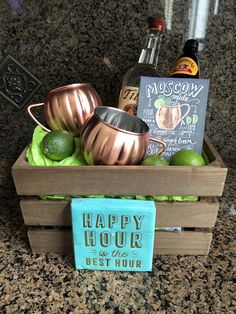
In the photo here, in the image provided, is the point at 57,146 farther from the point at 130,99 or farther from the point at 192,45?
the point at 192,45

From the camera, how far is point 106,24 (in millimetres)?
790

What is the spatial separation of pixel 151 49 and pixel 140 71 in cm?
6

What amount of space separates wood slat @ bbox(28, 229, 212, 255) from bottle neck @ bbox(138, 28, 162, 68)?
41 centimetres

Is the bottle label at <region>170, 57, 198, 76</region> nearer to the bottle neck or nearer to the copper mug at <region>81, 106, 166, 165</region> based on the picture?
the bottle neck

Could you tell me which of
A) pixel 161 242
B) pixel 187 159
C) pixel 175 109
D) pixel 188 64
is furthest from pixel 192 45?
pixel 161 242

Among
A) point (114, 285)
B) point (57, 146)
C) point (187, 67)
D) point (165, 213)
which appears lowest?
point (114, 285)

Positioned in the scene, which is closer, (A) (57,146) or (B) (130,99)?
(A) (57,146)

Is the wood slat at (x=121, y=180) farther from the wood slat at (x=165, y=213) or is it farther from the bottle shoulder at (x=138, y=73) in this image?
the bottle shoulder at (x=138, y=73)

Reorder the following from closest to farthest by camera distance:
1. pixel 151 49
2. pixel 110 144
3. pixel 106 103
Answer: pixel 110 144 < pixel 151 49 < pixel 106 103

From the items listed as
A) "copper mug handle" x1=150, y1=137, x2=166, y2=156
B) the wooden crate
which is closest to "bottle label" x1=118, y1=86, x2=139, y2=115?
"copper mug handle" x1=150, y1=137, x2=166, y2=156

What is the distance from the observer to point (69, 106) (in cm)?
63

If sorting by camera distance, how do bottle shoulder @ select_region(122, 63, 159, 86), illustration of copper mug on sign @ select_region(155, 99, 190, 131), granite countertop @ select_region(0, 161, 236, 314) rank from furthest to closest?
bottle shoulder @ select_region(122, 63, 159, 86) < illustration of copper mug on sign @ select_region(155, 99, 190, 131) < granite countertop @ select_region(0, 161, 236, 314)

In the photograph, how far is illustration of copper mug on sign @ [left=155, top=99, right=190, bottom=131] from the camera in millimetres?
630

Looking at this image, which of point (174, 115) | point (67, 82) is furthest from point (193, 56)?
point (67, 82)
